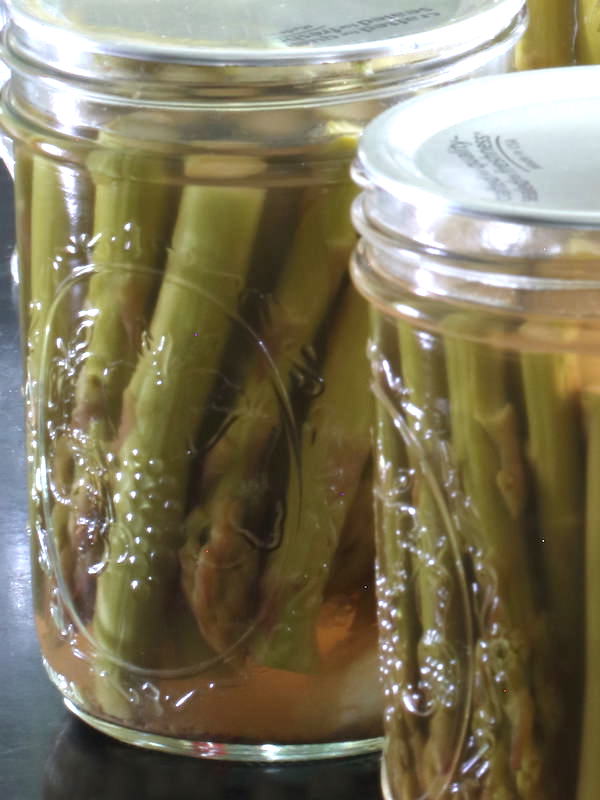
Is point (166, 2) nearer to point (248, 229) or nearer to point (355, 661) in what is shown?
point (248, 229)

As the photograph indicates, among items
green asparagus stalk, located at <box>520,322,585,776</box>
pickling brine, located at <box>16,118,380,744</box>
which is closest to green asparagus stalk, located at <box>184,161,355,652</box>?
pickling brine, located at <box>16,118,380,744</box>

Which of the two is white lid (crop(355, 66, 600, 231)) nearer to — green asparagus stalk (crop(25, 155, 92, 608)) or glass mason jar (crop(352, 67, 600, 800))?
glass mason jar (crop(352, 67, 600, 800))

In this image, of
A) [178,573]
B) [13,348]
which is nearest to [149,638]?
[178,573]

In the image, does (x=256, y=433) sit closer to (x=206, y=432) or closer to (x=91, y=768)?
(x=206, y=432)

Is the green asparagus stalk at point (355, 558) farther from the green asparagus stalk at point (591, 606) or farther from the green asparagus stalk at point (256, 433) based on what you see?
the green asparagus stalk at point (591, 606)

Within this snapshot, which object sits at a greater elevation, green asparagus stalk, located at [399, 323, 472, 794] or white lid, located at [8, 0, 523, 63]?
white lid, located at [8, 0, 523, 63]

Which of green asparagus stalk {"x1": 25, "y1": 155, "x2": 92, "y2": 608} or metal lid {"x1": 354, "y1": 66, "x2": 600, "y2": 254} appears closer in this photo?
metal lid {"x1": 354, "y1": 66, "x2": 600, "y2": 254}
